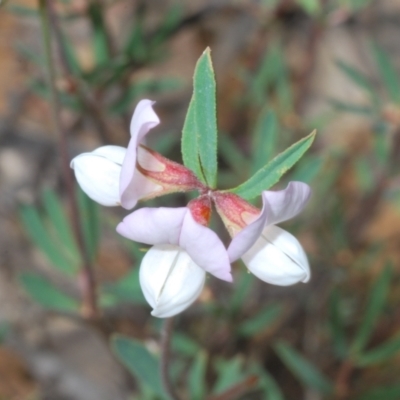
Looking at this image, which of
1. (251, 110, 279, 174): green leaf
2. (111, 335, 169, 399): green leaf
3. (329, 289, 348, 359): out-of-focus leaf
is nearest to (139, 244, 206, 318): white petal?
(111, 335, 169, 399): green leaf

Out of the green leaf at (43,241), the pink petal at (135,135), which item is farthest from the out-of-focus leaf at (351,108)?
the pink petal at (135,135)

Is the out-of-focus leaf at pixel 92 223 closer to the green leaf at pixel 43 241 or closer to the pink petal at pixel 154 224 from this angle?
the green leaf at pixel 43 241

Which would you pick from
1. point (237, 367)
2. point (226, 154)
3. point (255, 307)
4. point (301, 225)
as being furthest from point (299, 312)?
point (237, 367)

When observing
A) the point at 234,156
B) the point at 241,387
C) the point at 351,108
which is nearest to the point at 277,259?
the point at 241,387

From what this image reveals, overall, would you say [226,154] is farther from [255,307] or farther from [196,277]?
[196,277]

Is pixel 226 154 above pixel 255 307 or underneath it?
above

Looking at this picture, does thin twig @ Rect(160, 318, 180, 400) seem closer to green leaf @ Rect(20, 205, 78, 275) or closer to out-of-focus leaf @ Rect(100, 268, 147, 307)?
out-of-focus leaf @ Rect(100, 268, 147, 307)

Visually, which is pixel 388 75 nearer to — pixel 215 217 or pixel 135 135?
pixel 215 217
